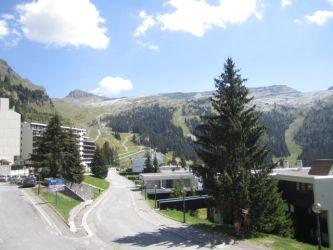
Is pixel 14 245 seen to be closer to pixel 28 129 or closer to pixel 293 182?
pixel 293 182

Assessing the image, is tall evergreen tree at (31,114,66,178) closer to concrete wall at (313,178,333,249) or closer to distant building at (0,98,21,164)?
concrete wall at (313,178,333,249)

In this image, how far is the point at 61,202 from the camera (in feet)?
146

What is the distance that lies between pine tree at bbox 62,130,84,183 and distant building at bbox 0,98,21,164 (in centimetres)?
7035

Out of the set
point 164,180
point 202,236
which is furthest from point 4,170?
point 202,236

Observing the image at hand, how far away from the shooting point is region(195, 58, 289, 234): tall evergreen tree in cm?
2889

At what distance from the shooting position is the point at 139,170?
497 feet

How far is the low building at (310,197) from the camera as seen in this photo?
123 feet

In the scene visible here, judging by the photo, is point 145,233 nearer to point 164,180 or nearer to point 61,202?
point 61,202

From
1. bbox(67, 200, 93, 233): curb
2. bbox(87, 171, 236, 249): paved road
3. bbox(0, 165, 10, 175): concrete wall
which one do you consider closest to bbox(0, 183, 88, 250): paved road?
bbox(67, 200, 93, 233): curb

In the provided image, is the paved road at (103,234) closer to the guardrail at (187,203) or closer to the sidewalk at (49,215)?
the sidewalk at (49,215)

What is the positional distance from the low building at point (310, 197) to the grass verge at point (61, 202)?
19689mm

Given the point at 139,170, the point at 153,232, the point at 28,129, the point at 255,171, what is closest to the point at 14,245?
the point at 153,232

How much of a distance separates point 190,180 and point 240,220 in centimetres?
6470

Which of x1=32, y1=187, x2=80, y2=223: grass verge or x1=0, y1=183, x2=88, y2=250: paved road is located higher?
x1=32, y1=187, x2=80, y2=223: grass verge
